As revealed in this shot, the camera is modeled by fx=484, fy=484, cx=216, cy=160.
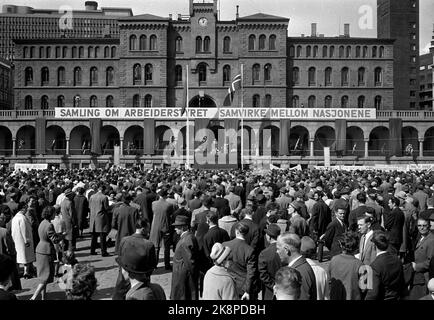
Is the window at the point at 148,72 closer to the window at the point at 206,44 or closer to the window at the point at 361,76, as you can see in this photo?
the window at the point at 206,44

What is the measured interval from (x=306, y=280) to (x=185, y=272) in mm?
2090

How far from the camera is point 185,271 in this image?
6.88 m

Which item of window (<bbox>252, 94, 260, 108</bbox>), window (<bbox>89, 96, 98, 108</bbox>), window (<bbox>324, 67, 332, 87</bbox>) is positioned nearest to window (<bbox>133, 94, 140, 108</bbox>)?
window (<bbox>89, 96, 98, 108</bbox>)

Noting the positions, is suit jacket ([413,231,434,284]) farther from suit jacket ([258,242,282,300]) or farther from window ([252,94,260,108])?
window ([252,94,260,108])

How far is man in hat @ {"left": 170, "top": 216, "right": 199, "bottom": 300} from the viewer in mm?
6844

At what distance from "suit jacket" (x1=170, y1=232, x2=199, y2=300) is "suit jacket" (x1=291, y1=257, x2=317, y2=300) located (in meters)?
1.94

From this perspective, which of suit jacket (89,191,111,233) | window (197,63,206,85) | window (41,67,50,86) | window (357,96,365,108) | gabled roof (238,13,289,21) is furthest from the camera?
window (41,67,50,86)

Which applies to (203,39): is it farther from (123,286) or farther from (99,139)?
(123,286)

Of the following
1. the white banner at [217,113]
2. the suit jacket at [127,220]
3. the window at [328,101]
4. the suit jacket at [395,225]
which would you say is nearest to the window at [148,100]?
the white banner at [217,113]

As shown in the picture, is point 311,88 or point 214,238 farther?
point 311,88

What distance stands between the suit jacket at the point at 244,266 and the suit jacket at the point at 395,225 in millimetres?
4404

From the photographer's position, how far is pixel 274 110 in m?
48.7
